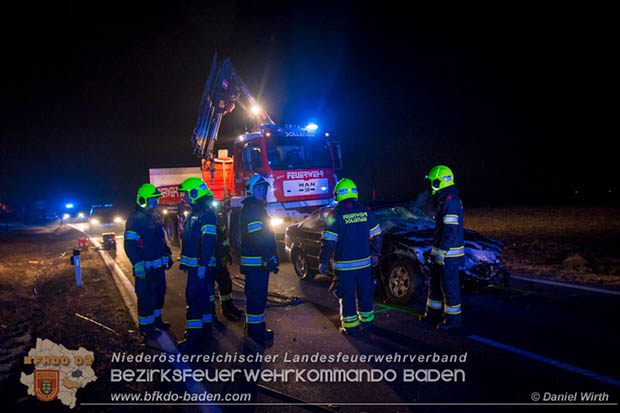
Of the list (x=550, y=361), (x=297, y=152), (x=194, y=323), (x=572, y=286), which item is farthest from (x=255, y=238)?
(x=297, y=152)

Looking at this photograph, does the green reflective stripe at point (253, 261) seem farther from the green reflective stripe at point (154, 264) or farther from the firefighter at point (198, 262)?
the green reflective stripe at point (154, 264)

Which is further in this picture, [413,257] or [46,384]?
[413,257]

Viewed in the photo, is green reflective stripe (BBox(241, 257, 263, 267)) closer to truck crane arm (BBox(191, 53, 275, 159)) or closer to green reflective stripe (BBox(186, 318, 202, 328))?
green reflective stripe (BBox(186, 318, 202, 328))

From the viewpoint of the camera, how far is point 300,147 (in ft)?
35.4

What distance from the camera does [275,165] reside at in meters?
10.2

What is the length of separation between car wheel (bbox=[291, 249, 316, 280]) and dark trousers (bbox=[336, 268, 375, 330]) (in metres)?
3.00

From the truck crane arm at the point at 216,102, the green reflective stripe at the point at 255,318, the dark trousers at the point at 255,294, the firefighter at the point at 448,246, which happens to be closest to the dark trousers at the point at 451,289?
the firefighter at the point at 448,246

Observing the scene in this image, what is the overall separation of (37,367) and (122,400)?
1500 millimetres

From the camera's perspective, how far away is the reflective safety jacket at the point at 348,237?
15.7ft

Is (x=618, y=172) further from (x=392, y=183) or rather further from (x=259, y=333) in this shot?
(x=259, y=333)

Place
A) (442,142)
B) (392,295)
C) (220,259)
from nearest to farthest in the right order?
1. (220,259)
2. (392,295)
3. (442,142)

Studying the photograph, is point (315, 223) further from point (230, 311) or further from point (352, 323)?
point (352, 323)

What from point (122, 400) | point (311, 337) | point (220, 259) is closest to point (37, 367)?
point (122, 400)

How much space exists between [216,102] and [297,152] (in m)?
4.44
